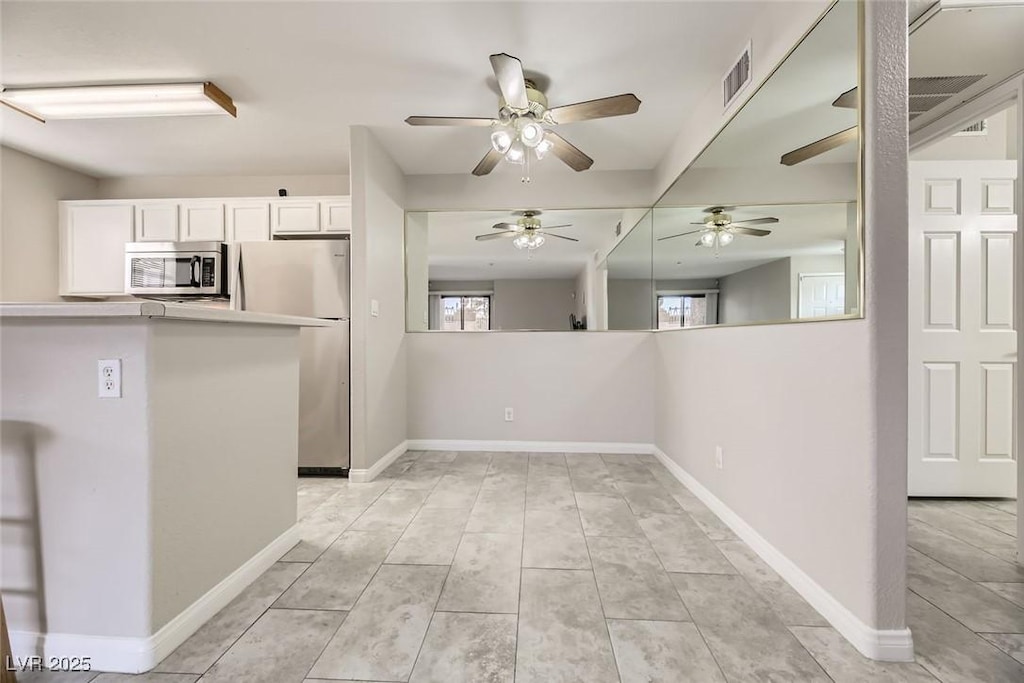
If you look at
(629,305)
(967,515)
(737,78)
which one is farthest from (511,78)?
(967,515)

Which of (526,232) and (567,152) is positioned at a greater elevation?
(567,152)

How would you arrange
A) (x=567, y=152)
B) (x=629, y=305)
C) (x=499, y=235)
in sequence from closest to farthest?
(x=567, y=152), (x=629, y=305), (x=499, y=235)

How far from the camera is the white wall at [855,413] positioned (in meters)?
1.30

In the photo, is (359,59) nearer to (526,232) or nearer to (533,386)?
(526,232)

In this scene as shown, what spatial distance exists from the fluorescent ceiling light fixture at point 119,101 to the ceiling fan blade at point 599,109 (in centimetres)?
212

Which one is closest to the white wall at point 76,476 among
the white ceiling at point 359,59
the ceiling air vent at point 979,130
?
the white ceiling at point 359,59

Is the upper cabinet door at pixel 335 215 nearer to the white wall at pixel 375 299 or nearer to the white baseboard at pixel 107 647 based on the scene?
the white wall at pixel 375 299

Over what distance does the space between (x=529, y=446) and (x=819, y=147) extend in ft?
9.99

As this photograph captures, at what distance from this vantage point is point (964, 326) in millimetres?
2475

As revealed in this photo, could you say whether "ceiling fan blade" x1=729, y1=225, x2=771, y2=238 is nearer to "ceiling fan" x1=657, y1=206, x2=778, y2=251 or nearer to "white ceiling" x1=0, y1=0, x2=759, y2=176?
"ceiling fan" x1=657, y1=206, x2=778, y2=251

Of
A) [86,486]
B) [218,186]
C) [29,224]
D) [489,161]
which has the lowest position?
[86,486]

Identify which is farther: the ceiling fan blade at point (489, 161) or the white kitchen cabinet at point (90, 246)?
the white kitchen cabinet at point (90, 246)

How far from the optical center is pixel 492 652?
52.0 inches

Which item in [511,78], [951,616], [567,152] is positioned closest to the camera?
[951,616]
